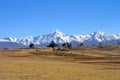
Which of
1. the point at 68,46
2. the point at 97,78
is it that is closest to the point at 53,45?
the point at 68,46

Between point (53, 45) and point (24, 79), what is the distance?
5405 inches

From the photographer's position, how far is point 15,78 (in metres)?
33.5

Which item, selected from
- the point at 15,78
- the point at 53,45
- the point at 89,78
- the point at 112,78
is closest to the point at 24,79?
the point at 15,78

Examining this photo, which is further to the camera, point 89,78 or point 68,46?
point 68,46

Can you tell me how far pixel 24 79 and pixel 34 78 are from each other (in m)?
1.56

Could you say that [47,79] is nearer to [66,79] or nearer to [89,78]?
[66,79]

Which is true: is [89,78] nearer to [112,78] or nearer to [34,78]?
[112,78]

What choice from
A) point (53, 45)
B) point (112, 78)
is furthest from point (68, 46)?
point (112, 78)

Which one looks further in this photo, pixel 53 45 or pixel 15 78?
pixel 53 45

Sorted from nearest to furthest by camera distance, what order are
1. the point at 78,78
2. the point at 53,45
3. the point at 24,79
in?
the point at 24,79, the point at 78,78, the point at 53,45

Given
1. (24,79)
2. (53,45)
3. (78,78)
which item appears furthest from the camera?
(53,45)

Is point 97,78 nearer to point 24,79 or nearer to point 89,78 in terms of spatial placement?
point 89,78

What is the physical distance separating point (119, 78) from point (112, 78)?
0.72 meters

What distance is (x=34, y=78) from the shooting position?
3416 cm
